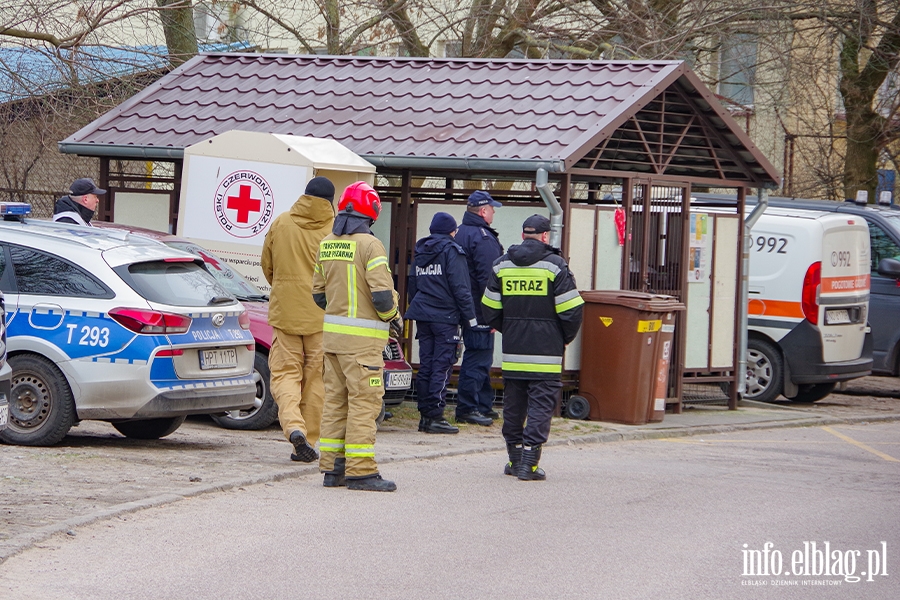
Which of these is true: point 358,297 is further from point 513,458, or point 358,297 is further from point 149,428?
point 149,428

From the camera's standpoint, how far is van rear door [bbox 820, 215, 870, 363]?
47.3 feet

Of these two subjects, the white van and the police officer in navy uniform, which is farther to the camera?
the white van

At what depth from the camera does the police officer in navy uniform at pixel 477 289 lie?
37.9 ft

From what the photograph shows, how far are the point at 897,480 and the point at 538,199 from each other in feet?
17.1

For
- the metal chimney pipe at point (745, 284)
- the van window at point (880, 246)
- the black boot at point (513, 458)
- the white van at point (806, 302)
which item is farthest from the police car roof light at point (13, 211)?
the van window at point (880, 246)

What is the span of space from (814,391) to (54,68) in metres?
9.46

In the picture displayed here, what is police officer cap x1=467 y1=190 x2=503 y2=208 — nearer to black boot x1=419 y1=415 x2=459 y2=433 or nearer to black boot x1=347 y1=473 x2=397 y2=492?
black boot x1=419 y1=415 x2=459 y2=433

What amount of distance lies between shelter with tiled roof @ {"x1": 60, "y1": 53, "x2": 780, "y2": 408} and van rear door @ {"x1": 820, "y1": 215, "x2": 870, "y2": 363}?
105 cm

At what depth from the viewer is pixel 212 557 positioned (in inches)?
258

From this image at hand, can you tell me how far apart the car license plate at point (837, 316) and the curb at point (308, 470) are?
43.6 inches

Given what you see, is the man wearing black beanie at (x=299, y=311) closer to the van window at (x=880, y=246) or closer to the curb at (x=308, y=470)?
the curb at (x=308, y=470)

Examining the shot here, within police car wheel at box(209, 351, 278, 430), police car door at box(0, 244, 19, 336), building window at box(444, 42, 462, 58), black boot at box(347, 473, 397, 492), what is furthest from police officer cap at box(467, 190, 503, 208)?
building window at box(444, 42, 462, 58)

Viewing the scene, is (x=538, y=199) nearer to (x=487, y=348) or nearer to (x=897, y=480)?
(x=487, y=348)

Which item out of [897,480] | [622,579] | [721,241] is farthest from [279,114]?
[622,579]
